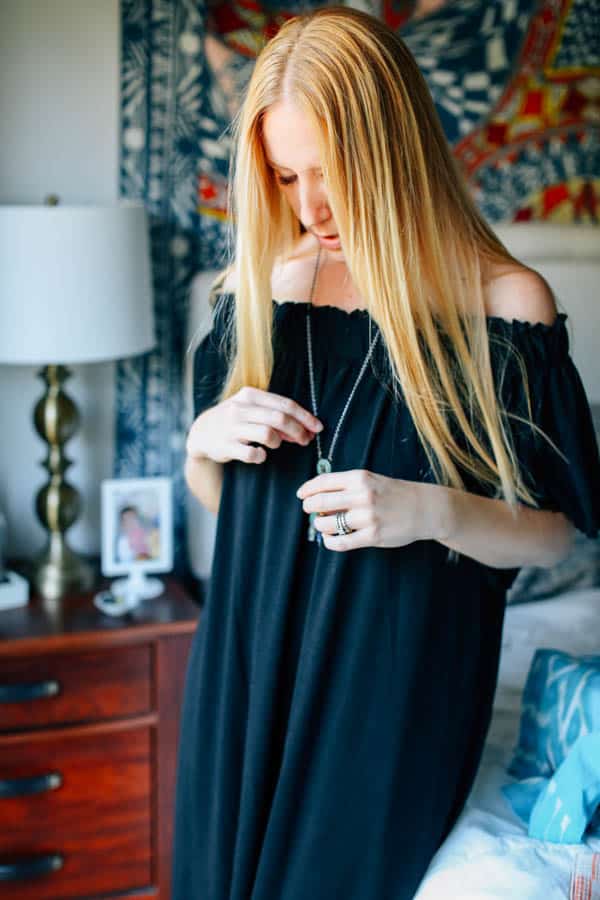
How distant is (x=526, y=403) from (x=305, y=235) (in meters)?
0.40

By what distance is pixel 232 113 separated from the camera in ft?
7.20

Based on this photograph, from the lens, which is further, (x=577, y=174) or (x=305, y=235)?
(x=577, y=174)

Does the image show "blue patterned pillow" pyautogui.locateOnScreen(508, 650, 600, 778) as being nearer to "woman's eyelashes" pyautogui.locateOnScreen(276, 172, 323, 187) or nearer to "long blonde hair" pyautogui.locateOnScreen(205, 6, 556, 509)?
"long blonde hair" pyautogui.locateOnScreen(205, 6, 556, 509)

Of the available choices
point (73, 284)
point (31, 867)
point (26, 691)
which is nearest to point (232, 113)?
point (73, 284)

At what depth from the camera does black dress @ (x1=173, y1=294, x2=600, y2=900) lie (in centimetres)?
112

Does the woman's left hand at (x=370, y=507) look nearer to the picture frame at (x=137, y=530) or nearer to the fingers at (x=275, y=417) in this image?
the fingers at (x=275, y=417)

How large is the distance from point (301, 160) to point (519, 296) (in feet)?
0.95

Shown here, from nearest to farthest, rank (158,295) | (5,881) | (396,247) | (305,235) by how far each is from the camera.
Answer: (396,247)
(305,235)
(5,881)
(158,295)

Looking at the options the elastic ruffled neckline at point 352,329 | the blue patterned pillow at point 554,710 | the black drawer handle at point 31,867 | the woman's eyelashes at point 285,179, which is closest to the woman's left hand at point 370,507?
the elastic ruffled neckline at point 352,329

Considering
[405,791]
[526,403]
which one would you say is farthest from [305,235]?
[405,791]

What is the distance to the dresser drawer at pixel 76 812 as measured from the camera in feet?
6.26

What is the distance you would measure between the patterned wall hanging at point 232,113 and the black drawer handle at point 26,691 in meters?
0.57

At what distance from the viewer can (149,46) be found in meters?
2.14

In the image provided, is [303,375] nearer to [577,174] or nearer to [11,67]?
[11,67]
